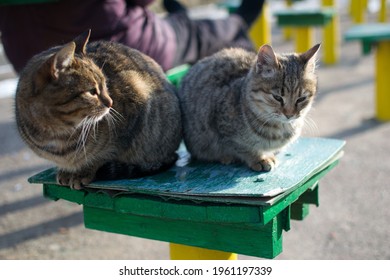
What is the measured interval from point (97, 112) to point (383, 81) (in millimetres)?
3904

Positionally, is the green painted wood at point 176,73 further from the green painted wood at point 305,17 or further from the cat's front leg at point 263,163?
the green painted wood at point 305,17

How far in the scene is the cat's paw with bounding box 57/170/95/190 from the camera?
2.17 metres

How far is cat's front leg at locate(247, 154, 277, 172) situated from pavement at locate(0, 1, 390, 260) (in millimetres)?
407

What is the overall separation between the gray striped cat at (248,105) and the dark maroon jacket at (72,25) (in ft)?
1.98

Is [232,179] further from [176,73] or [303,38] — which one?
[303,38]

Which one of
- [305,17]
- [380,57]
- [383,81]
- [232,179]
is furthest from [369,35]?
[232,179]

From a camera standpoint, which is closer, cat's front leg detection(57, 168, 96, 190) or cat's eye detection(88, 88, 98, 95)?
cat's eye detection(88, 88, 98, 95)

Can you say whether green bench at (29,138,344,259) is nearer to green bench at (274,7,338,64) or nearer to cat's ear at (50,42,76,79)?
cat's ear at (50,42,76,79)

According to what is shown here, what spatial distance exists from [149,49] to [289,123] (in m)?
1.16

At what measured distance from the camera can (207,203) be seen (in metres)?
1.97

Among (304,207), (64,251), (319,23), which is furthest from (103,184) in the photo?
(319,23)

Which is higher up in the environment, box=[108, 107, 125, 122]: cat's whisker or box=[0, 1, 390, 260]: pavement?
box=[108, 107, 125, 122]: cat's whisker

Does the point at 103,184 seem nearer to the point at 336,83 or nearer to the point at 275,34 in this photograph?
the point at 336,83

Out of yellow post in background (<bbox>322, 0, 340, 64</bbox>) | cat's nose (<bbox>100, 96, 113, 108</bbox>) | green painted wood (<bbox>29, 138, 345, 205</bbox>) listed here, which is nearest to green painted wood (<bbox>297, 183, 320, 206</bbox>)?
green painted wood (<bbox>29, 138, 345, 205</bbox>)
